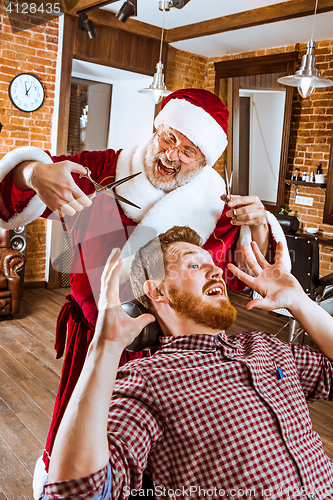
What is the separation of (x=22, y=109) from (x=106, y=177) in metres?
3.78

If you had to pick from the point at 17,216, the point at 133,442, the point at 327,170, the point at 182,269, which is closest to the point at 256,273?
the point at 182,269

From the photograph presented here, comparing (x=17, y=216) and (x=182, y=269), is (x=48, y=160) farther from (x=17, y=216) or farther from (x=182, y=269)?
(x=182, y=269)

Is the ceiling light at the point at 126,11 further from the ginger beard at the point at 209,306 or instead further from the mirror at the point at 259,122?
the ginger beard at the point at 209,306

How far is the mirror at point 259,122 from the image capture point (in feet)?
17.0

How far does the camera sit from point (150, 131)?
224 inches


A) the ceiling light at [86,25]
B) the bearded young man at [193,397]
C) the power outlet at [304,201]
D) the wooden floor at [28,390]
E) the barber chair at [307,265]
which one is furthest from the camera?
the power outlet at [304,201]

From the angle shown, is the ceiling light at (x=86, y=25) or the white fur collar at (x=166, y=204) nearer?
the white fur collar at (x=166, y=204)

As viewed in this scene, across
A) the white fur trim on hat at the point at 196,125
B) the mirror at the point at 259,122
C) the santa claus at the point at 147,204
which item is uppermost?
the mirror at the point at 259,122

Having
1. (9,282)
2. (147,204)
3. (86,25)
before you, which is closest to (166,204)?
(147,204)

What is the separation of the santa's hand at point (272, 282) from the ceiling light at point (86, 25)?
13.6ft

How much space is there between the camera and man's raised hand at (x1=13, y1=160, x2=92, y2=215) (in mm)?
934

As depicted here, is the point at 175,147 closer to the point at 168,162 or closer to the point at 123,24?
the point at 168,162

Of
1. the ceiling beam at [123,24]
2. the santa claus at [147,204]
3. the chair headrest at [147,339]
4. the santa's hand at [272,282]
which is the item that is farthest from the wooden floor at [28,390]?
the ceiling beam at [123,24]

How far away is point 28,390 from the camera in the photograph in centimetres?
299
